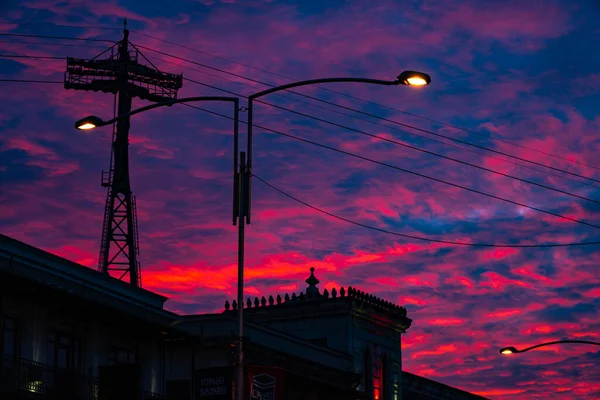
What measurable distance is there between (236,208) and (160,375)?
70.7 ft

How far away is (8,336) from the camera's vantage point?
41.0 metres

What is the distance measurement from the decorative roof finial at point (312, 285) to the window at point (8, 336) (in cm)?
2972

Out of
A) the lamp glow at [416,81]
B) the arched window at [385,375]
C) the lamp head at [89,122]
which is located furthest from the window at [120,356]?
the arched window at [385,375]

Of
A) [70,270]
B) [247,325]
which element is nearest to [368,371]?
[247,325]

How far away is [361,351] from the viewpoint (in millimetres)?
68062

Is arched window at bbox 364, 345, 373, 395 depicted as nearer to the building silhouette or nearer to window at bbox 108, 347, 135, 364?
the building silhouette

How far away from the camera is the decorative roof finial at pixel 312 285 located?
6921 cm

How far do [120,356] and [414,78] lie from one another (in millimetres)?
23742

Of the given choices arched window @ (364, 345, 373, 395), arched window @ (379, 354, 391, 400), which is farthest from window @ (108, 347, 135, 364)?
arched window @ (379, 354, 391, 400)

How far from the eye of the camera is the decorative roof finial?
69.2m

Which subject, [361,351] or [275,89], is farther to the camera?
[361,351]

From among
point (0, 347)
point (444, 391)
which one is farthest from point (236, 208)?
point (444, 391)

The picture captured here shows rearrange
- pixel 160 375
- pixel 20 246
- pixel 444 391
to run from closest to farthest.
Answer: pixel 20 246
pixel 160 375
pixel 444 391

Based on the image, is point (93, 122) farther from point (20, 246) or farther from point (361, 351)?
point (361, 351)
